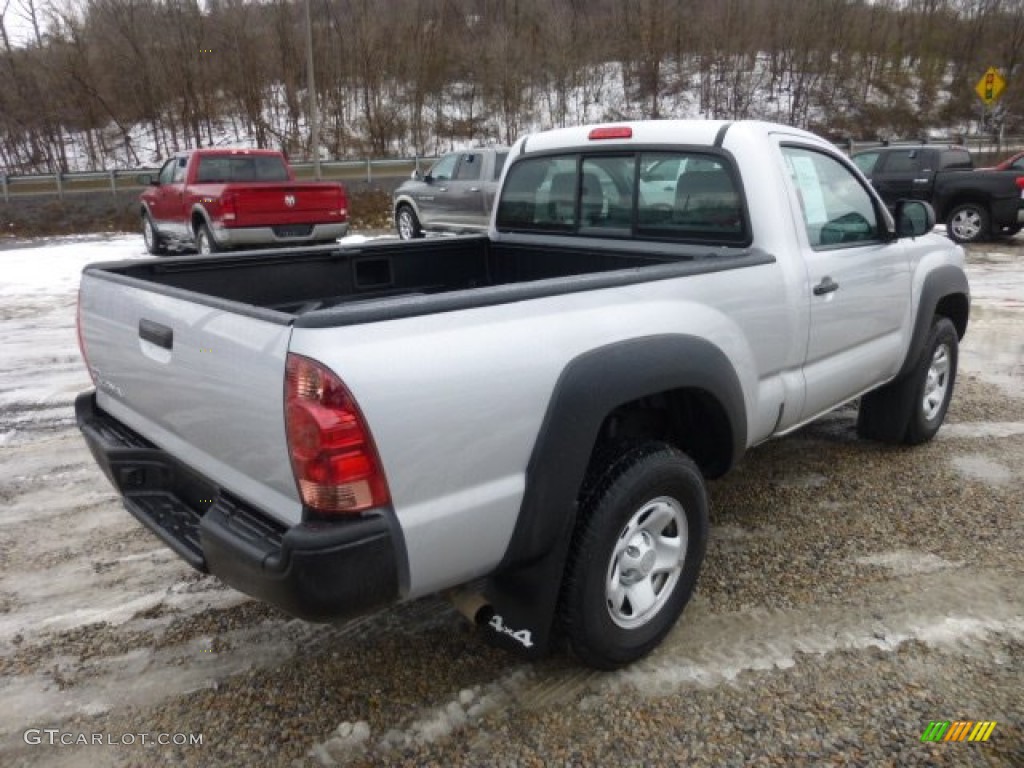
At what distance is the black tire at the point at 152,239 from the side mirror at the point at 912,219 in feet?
44.6

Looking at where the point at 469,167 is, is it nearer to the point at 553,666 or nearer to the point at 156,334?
the point at 156,334

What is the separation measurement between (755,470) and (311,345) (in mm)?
3266

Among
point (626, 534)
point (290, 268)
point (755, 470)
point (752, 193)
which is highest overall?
point (752, 193)

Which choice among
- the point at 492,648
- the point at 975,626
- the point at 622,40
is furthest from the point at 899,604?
the point at 622,40

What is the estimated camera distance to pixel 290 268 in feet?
12.1

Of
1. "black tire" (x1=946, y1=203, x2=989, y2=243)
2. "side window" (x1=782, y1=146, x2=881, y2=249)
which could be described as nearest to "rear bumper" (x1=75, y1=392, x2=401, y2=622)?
"side window" (x1=782, y1=146, x2=881, y2=249)

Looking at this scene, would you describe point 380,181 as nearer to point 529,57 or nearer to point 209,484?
point 529,57

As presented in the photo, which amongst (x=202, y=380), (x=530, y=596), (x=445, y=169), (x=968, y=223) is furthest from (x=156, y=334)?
(x=968, y=223)

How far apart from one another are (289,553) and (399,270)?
2.44 metres

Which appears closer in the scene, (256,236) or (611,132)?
(611,132)

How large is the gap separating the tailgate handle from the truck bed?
12cm

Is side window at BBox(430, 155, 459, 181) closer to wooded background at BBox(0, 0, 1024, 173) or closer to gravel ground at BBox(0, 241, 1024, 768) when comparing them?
gravel ground at BBox(0, 241, 1024, 768)

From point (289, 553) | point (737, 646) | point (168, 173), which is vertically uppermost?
point (168, 173)

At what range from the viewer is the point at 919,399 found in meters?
4.56
